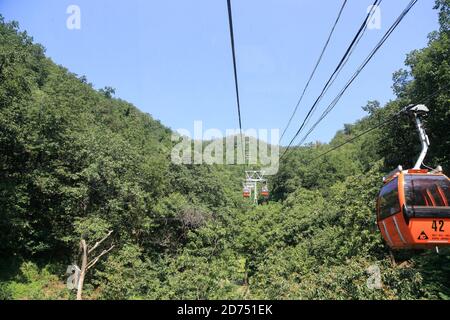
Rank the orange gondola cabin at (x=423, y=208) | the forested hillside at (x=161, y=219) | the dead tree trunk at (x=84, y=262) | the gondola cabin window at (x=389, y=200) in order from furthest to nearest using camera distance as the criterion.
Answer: the dead tree trunk at (x=84, y=262), the forested hillside at (x=161, y=219), the gondola cabin window at (x=389, y=200), the orange gondola cabin at (x=423, y=208)

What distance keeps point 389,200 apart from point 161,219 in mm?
23134

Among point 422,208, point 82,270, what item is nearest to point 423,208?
point 422,208

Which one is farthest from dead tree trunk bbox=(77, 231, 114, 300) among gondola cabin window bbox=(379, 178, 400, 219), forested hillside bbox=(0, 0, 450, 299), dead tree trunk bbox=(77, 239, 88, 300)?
gondola cabin window bbox=(379, 178, 400, 219)

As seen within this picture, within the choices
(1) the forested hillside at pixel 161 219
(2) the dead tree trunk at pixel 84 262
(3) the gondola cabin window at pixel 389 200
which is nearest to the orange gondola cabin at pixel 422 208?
(3) the gondola cabin window at pixel 389 200

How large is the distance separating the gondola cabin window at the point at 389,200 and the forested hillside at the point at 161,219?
149 inches

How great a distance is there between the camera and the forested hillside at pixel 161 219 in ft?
52.7

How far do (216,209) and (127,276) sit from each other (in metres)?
13.6

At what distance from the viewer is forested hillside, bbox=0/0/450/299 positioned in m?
16.1

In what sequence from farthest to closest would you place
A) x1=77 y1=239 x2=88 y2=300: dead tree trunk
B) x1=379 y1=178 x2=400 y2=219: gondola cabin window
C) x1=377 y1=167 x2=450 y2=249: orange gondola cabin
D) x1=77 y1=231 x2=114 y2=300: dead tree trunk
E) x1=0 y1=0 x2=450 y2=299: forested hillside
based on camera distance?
x1=77 y1=231 x2=114 y2=300: dead tree trunk → x1=77 y1=239 x2=88 y2=300: dead tree trunk → x1=0 y1=0 x2=450 y2=299: forested hillside → x1=379 y1=178 x2=400 y2=219: gondola cabin window → x1=377 y1=167 x2=450 y2=249: orange gondola cabin

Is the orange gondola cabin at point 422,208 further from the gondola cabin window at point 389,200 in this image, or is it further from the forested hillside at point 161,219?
the forested hillside at point 161,219

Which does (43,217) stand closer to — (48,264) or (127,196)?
(48,264)

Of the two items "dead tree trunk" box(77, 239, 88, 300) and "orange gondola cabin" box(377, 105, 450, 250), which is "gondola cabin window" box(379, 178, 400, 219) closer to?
"orange gondola cabin" box(377, 105, 450, 250)

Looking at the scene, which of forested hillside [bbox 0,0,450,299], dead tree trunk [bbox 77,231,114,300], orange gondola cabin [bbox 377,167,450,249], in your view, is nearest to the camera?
orange gondola cabin [bbox 377,167,450,249]

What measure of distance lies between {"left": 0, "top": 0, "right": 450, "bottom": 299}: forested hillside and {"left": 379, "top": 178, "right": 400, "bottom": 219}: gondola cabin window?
12.4 ft
